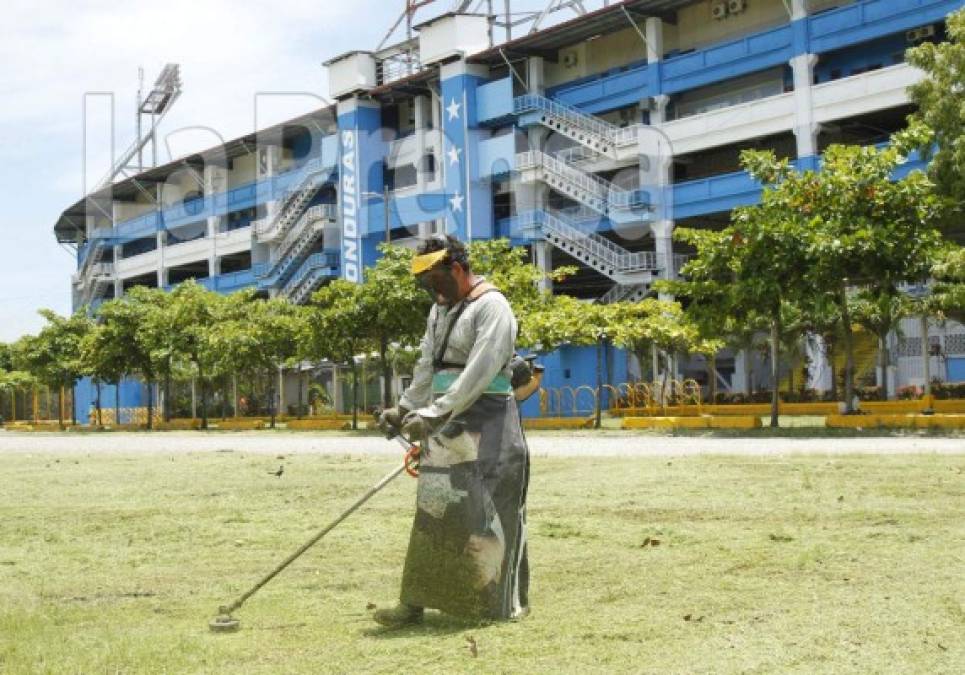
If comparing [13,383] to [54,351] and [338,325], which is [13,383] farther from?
[338,325]

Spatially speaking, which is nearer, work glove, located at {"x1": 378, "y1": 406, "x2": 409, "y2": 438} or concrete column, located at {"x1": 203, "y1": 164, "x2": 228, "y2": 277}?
work glove, located at {"x1": 378, "y1": 406, "x2": 409, "y2": 438}

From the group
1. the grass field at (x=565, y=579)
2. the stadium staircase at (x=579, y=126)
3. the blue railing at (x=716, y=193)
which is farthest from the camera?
the stadium staircase at (x=579, y=126)

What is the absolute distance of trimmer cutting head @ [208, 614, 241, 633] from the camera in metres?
5.79

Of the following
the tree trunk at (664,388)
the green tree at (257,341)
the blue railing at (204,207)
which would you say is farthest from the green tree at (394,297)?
the blue railing at (204,207)

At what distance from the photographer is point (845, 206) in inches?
919

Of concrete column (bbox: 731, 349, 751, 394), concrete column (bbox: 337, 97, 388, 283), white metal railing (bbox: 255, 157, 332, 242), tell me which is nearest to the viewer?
concrete column (bbox: 731, 349, 751, 394)

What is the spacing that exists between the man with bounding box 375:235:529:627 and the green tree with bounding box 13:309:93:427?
5197cm

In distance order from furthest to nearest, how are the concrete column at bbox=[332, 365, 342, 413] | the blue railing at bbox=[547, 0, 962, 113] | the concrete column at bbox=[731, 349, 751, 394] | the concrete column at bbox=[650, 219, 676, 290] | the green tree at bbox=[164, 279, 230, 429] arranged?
the concrete column at bbox=[332, 365, 342, 413] < the green tree at bbox=[164, 279, 230, 429] < the concrete column at bbox=[731, 349, 751, 394] < the concrete column at bbox=[650, 219, 676, 290] < the blue railing at bbox=[547, 0, 962, 113]

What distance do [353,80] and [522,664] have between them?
168 feet

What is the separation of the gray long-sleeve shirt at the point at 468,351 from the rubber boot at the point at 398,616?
3.21ft

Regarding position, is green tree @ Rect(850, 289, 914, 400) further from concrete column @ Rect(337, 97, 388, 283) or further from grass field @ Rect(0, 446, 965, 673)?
concrete column @ Rect(337, 97, 388, 283)

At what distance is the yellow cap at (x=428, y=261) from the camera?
605 centimetres

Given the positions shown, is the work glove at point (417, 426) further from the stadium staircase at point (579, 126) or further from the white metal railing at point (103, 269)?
the white metal railing at point (103, 269)

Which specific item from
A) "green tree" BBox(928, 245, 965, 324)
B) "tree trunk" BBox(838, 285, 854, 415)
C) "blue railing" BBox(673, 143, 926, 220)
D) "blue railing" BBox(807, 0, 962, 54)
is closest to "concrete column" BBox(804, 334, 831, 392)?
"blue railing" BBox(673, 143, 926, 220)
